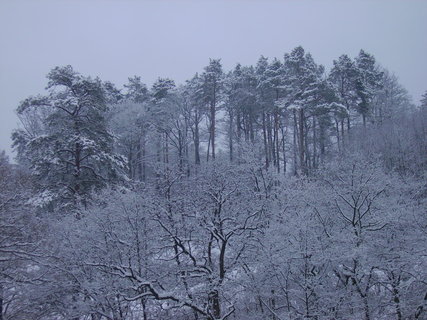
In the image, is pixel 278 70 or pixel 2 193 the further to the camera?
pixel 278 70

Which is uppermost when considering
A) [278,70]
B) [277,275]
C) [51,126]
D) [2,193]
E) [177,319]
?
[278,70]

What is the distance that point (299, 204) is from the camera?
58.2 ft

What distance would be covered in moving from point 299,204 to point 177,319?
776 centimetres

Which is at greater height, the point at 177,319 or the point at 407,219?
the point at 407,219

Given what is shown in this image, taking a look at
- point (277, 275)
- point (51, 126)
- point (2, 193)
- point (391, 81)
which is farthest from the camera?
point (391, 81)

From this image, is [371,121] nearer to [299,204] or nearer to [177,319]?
[299,204]

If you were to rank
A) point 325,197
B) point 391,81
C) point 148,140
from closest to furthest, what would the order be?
point 325,197 → point 148,140 → point 391,81

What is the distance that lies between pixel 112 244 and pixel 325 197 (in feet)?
33.1

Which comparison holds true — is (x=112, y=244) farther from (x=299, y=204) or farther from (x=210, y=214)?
(x=299, y=204)

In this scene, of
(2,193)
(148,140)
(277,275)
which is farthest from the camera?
(148,140)

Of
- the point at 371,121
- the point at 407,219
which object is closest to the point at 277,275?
the point at 407,219

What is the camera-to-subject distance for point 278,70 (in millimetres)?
33969

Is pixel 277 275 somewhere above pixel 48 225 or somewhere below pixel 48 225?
below

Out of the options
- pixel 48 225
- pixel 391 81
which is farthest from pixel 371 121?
pixel 48 225
